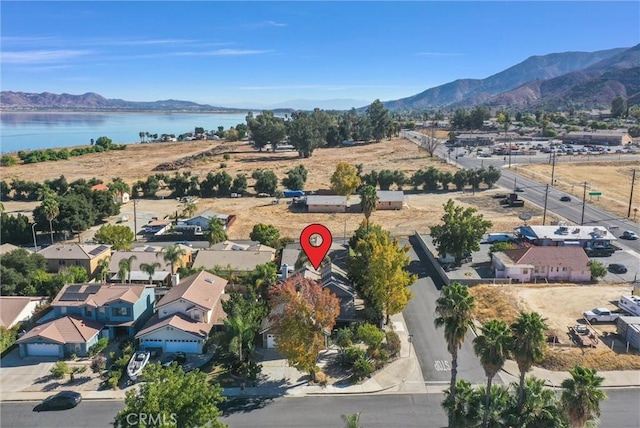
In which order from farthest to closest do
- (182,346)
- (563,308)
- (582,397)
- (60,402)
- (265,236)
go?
(265,236) < (563,308) < (182,346) < (60,402) < (582,397)

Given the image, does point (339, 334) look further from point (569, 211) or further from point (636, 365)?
point (569, 211)

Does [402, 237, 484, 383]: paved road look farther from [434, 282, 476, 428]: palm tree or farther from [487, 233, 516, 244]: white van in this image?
[487, 233, 516, 244]: white van

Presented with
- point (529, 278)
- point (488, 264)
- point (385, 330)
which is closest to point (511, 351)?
point (385, 330)

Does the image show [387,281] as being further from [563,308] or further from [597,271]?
[597,271]

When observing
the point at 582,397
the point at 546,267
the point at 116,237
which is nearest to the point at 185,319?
the point at 116,237

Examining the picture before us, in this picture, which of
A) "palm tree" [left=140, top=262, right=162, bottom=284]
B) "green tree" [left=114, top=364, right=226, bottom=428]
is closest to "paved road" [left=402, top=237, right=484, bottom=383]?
"green tree" [left=114, top=364, right=226, bottom=428]
